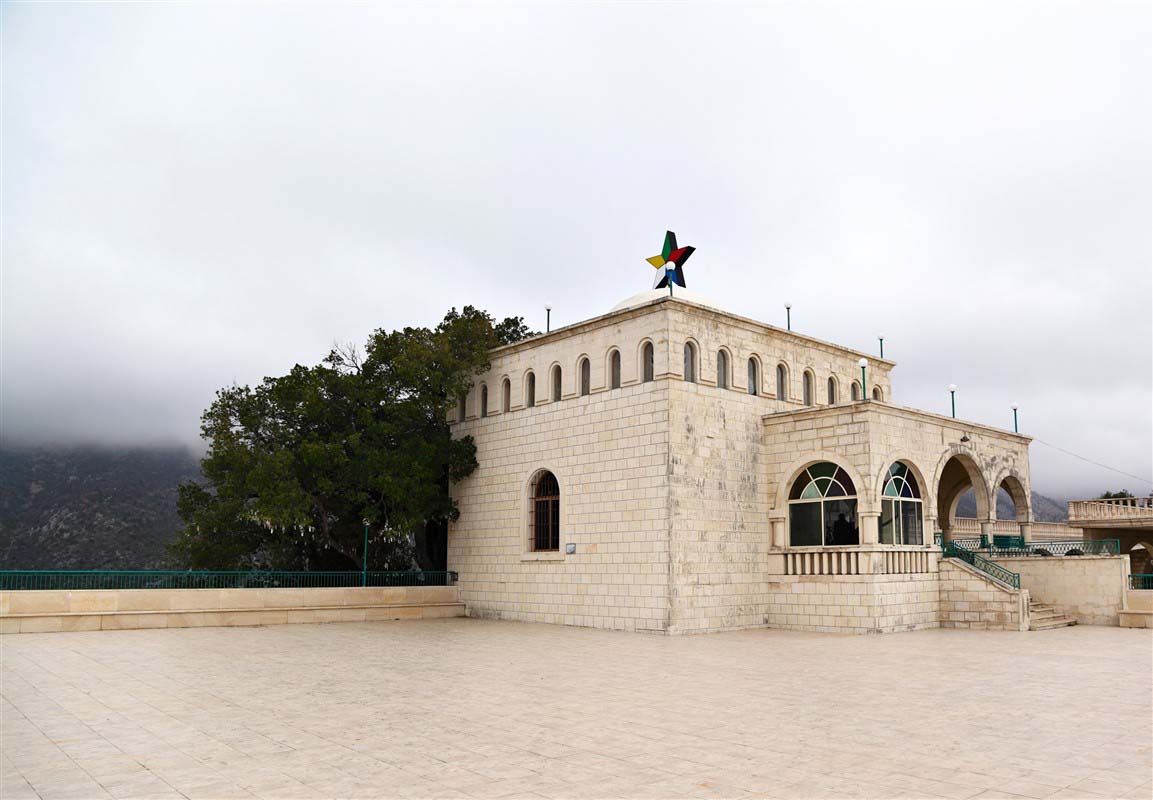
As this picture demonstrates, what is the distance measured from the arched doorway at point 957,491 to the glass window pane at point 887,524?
449 cm

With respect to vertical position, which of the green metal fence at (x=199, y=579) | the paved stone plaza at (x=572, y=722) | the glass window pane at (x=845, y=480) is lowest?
the paved stone plaza at (x=572, y=722)

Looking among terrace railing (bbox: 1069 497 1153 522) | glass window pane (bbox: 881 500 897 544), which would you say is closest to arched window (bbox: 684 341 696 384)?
glass window pane (bbox: 881 500 897 544)

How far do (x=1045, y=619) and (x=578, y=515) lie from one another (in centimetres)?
1055

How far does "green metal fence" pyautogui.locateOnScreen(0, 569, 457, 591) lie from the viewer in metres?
17.4

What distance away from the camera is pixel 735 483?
19953mm

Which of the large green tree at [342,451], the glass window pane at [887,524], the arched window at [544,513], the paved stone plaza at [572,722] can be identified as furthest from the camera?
the large green tree at [342,451]

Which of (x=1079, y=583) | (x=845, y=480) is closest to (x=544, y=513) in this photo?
(x=845, y=480)

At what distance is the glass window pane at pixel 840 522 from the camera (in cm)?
1883

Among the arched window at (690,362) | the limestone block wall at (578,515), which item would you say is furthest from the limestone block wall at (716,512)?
the limestone block wall at (578,515)

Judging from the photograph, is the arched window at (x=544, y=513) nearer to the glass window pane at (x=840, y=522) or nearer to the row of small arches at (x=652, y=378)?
the row of small arches at (x=652, y=378)

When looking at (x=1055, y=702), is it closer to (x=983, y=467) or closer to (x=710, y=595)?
(x=710, y=595)

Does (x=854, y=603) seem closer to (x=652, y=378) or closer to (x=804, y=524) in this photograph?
(x=804, y=524)

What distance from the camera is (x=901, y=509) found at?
19.4 m

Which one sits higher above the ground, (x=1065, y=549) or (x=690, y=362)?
(x=690, y=362)
